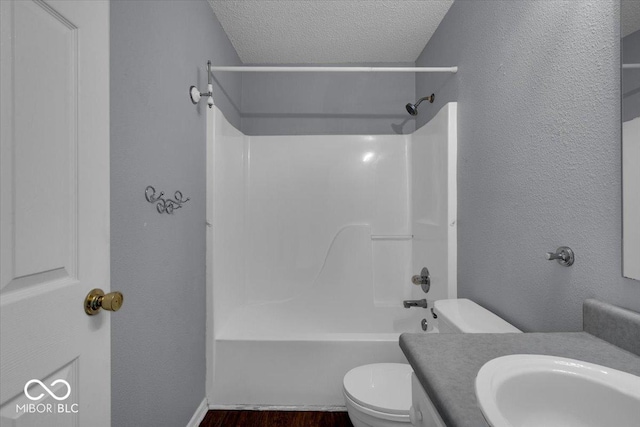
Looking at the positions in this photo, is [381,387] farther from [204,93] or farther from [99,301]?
[204,93]

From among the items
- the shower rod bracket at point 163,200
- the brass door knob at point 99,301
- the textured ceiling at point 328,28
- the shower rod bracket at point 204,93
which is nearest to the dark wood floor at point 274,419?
the shower rod bracket at point 163,200

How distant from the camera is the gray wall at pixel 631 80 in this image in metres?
0.78

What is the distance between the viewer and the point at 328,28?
2105 millimetres

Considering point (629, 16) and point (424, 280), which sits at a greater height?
point (629, 16)

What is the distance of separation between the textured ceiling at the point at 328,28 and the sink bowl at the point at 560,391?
6.37 ft

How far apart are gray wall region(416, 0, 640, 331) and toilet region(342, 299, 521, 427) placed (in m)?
0.11

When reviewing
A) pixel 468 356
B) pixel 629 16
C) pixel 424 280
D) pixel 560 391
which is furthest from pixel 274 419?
pixel 629 16

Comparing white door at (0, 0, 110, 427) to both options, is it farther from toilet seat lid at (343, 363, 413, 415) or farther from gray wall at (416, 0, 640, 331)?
gray wall at (416, 0, 640, 331)

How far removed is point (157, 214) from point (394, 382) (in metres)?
1.31

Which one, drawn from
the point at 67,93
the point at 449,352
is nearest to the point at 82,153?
the point at 67,93

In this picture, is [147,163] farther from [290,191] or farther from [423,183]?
[423,183]

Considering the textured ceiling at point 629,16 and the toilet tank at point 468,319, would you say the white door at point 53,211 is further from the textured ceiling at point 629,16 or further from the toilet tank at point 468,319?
the textured ceiling at point 629,16

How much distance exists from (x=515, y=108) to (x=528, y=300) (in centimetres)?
73

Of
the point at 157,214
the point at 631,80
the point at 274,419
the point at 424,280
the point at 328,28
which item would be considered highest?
the point at 328,28
